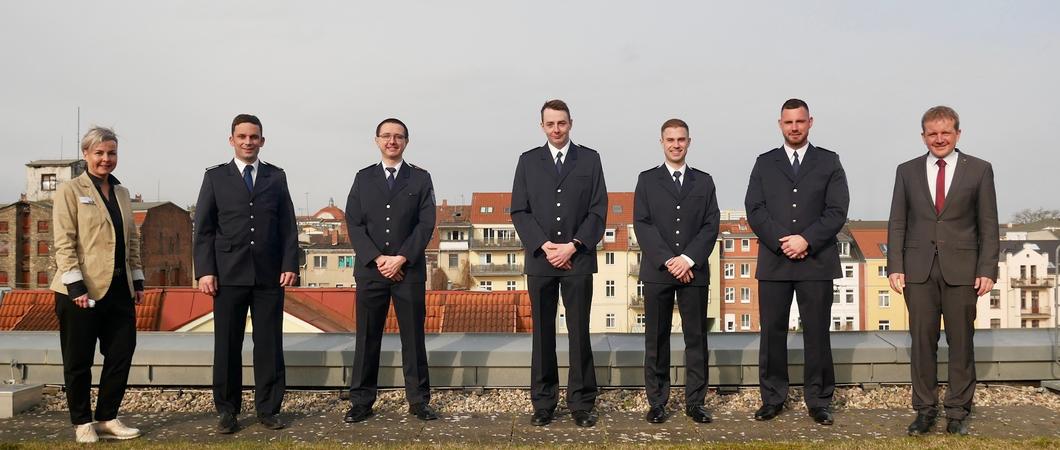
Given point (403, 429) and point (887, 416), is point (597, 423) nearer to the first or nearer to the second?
point (403, 429)

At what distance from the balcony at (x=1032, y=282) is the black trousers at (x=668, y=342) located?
68065 mm

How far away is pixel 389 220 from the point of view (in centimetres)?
594

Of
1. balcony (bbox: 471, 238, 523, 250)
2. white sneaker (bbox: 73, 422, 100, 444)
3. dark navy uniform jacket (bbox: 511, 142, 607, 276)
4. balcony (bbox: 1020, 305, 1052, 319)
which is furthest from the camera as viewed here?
balcony (bbox: 471, 238, 523, 250)

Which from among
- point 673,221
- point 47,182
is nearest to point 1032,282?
point 673,221

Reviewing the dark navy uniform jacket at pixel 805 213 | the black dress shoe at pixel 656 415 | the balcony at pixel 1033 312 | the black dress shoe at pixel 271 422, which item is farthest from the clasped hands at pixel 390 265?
the balcony at pixel 1033 312

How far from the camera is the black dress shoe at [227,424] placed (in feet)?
18.1

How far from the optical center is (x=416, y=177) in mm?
6070

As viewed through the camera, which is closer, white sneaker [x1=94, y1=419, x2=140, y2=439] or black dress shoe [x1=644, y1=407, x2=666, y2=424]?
white sneaker [x1=94, y1=419, x2=140, y2=439]

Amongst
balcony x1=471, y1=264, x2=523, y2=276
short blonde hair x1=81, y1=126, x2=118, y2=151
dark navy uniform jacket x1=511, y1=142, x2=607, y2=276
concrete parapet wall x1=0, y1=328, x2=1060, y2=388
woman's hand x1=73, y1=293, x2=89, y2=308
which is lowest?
balcony x1=471, y1=264, x2=523, y2=276

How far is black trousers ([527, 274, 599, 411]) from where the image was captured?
5.71 m

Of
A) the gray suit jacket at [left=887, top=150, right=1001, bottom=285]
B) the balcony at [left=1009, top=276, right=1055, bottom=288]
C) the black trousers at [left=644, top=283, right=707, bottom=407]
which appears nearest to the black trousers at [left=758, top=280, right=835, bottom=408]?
the black trousers at [left=644, top=283, right=707, bottom=407]

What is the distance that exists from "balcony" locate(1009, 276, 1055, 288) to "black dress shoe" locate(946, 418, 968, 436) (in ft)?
222

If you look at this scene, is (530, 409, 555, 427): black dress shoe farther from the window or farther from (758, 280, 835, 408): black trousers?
the window

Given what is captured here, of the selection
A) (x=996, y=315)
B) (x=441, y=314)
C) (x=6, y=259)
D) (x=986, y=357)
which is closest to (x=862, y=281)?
(x=996, y=315)
